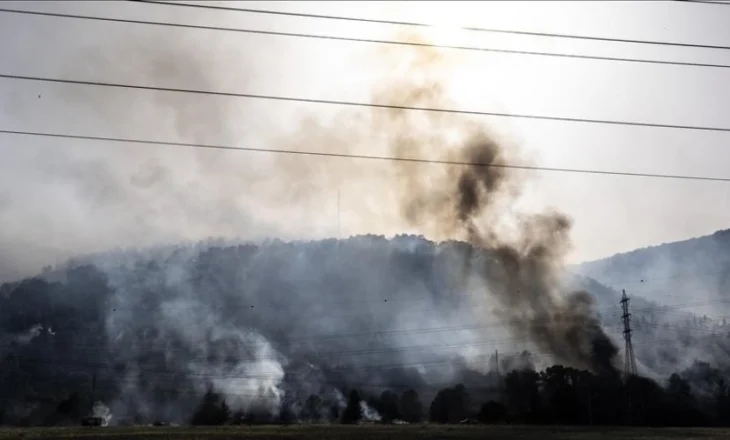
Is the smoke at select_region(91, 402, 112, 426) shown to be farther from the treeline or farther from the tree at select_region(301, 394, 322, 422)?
the tree at select_region(301, 394, 322, 422)

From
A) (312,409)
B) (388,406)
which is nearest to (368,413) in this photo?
(388,406)

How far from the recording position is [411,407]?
143m

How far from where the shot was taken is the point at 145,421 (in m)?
151

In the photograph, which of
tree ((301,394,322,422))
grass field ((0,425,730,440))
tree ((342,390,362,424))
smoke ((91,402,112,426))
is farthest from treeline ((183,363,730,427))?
grass field ((0,425,730,440))

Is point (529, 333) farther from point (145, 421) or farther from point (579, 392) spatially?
point (145, 421)

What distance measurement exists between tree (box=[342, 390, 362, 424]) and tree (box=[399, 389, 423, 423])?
8748mm

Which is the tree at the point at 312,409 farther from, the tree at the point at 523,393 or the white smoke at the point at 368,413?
the tree at the point at 523,393

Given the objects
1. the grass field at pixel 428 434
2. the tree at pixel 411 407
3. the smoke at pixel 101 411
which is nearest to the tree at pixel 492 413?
the tree at pixel 411 407

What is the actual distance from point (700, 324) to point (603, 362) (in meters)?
46.0

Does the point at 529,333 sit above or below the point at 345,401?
above

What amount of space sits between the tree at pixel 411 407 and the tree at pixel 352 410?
8748 mm

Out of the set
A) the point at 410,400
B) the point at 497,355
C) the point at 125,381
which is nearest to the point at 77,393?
the point at 125,381

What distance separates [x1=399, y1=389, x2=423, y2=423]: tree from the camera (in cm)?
13938

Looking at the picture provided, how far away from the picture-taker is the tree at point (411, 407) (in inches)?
5487
